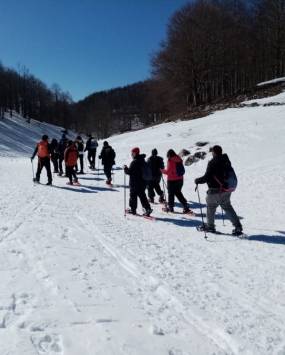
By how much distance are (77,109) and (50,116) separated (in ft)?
82.9

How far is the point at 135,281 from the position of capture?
242 inches

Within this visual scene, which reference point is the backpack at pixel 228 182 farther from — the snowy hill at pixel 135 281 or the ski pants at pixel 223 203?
the snowy hill at pixel 135 281

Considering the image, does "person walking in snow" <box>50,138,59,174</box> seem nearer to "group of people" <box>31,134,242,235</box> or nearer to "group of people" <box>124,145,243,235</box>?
"group of people" <box>31,134,242,235</box>

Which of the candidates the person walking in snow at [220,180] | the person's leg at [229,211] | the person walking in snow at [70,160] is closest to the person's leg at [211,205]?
the person walking in snow at [220,180]

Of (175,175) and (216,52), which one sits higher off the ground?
(216,52)

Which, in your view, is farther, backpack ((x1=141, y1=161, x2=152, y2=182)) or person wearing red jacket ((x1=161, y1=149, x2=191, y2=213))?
person wearing red jacket ((x1=161, y1=149, x2=191, y2=213))

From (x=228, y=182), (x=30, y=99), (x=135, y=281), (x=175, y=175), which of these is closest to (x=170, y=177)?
(x=175, y=175)

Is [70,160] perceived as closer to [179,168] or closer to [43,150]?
[43,150]

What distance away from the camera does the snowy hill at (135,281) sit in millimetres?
4332

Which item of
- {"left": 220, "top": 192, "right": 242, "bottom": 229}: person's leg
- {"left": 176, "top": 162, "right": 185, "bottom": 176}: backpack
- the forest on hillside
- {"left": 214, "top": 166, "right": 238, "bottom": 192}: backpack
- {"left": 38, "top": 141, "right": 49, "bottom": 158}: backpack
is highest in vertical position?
the forest on hillside

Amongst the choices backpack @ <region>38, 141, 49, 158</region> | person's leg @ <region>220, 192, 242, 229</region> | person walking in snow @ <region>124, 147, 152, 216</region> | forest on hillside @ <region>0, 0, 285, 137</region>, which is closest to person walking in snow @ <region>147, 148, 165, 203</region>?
person walking in snow @ <region>124, 147, 152, 216</region>

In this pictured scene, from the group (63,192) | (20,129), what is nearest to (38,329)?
(63,192)

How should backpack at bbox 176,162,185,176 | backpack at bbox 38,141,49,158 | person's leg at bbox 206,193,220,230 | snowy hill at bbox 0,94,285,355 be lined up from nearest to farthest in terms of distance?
snowy hill at bbox 0,94,285,355 → person's leg at bbox 206,193,220,230 → backpack at bbox 176,162,185,176 → backpack at bbox 38,141,49,158

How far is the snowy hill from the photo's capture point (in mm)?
4332
